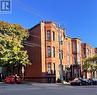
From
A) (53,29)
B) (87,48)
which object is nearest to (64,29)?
(53,29)

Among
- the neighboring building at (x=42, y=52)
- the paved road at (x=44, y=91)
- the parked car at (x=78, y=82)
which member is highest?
the neighboring building at (x=42, y=52)

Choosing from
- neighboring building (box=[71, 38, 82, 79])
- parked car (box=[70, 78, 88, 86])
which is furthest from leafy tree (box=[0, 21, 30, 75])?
neighboring building (box=[71, 38, 82, 79])

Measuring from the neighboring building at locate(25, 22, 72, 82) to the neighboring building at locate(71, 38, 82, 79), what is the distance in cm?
1236

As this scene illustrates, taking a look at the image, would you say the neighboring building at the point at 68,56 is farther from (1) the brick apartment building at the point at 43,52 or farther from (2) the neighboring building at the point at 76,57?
(1) the brick apartment building at the point at 43,52

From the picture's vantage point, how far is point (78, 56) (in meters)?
Answer: 82.6

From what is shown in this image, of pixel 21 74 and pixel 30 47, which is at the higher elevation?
pixel 30 47

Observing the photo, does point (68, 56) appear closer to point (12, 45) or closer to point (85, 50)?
point (85, 50)

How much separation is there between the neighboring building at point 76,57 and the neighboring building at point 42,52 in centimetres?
1236

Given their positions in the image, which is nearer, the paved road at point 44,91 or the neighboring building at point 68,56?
the paved road at point 44,91

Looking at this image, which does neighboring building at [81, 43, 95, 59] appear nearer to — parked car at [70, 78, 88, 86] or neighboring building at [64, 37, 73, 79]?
neighboring building at [64, 37, 73, 79]

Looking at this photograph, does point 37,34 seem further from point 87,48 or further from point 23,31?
point 87,48

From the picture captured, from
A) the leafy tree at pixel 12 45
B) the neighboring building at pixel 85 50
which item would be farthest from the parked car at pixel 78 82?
the neighboring building at pixel 85 50

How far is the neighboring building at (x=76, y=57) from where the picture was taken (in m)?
79.4

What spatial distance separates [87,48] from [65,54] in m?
15.6
